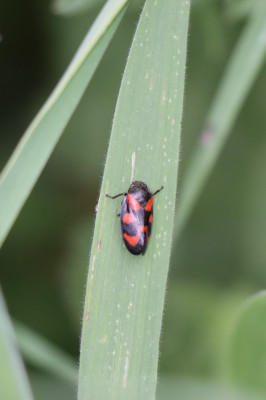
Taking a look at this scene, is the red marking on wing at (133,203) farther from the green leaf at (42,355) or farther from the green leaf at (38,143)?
the green leaf at (42,355)

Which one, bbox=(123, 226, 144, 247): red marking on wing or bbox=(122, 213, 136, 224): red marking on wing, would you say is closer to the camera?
bbox=(123, 226, 144, 247): red marking on wing

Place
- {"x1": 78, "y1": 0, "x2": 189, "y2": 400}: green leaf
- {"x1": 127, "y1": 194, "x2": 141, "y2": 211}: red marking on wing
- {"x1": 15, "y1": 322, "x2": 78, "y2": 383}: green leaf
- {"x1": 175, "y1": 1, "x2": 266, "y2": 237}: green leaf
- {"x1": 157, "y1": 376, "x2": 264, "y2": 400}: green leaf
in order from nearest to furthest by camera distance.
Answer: {"x1": 78, "y1": 0, "x2": 189, "y2": 400}: green leaf < {"x1": 127, "y1": 194, "x2": 141, "y2": 211}: red marking on wing < {"x1": 157, "y1": 376, "x2": 264, "y2": 400}: green leaf < {"x1": 175, "y1": 1, "x2": 266, "y2": 237}: green leaf < {"x1": 15, "y1": 322, "x2": 78, "y2": 383}: green leaf

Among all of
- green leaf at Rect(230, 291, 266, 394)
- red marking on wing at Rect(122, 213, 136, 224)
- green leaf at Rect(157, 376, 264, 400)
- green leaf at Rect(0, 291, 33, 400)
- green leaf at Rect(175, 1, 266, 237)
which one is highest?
green leaf at Rect(175, 1, 266, 237)

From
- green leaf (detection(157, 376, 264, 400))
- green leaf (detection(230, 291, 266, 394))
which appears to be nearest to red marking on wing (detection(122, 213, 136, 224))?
green leaf (detection(230, 291, 266, 394))

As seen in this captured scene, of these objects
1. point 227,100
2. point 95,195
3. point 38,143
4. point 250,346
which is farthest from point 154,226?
point 95,195

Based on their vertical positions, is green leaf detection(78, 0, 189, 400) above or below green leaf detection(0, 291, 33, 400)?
above

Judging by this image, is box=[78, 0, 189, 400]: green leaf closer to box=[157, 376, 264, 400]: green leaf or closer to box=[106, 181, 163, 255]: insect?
box=[106, 181, 163, 255]: insect
